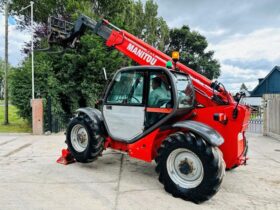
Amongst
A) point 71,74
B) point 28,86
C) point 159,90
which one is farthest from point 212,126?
point 71,74

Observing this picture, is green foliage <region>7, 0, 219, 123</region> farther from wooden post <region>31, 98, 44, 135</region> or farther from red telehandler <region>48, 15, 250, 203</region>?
red telehandler <region>48, 15, 250, 203</region>

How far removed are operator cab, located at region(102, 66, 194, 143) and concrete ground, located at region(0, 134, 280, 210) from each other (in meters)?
0.82

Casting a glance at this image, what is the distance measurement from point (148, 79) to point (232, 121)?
1.55 meters

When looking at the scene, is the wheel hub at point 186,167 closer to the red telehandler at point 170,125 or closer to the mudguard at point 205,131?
the red telehandler at point 170,125

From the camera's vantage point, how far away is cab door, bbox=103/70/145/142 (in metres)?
4.82

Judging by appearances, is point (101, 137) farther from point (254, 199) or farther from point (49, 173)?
point (254, 199)

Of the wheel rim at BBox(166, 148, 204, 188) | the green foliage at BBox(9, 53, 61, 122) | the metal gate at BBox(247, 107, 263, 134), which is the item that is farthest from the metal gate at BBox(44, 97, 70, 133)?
the metal gate at BBox(247, 107, 263, 134)

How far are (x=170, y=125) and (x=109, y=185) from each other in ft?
4.70

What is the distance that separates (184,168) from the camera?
414cm

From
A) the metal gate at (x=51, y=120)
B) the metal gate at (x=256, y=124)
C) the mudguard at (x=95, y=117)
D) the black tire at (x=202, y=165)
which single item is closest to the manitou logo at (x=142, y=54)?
the mudguard at (x=95, y=117)

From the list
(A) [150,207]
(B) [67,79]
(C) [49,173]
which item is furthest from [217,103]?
(B) [67,79]

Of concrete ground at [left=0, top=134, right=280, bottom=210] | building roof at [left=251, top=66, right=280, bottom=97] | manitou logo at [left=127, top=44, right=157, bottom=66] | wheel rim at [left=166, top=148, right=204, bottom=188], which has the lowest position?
concrete ground at [left=0, top=134, right=280, bottom=210]

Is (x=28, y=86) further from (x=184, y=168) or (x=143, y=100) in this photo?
(x=184, y=168)

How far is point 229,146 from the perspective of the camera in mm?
4379
